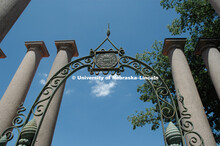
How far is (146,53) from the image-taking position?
69.5 ft

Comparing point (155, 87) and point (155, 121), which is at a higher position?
point (155, 121)

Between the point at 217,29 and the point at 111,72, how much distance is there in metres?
15.1

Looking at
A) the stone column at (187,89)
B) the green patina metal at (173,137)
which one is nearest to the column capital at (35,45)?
the stone column at (187,89)

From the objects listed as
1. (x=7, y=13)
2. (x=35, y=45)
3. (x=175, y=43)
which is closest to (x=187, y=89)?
(x=175, y=43)

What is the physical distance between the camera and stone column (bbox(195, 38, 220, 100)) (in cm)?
866

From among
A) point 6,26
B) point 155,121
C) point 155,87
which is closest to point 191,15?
point 155,121

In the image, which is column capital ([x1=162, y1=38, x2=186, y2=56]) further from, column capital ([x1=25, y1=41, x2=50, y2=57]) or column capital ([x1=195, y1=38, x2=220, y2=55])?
column capital ([x1=25, y1=41, x2=50, y2=57])

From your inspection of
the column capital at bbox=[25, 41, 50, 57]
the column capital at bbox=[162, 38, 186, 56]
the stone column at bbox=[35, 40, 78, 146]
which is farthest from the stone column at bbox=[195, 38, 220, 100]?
the column capital at bbox=[25, 41, 50, 57]

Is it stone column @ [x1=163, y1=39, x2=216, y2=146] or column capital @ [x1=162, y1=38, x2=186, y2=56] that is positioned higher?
column capital @ [x1=162, y1=38, x2=186, y2=56]

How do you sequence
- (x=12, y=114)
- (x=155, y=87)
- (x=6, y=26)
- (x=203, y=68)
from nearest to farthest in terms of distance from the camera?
(x=6, y=26), (x=155, y=87), (x=12, y=114), (x=203, y=68)

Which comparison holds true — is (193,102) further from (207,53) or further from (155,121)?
(155,121)

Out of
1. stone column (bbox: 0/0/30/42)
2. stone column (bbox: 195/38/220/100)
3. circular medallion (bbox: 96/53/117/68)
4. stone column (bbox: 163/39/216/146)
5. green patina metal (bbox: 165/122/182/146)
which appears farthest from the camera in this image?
stone column (bbox: 195/38/220/100)

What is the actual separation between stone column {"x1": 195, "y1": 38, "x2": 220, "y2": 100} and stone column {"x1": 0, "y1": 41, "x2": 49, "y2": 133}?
11.1 meters

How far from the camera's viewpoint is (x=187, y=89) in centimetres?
772
